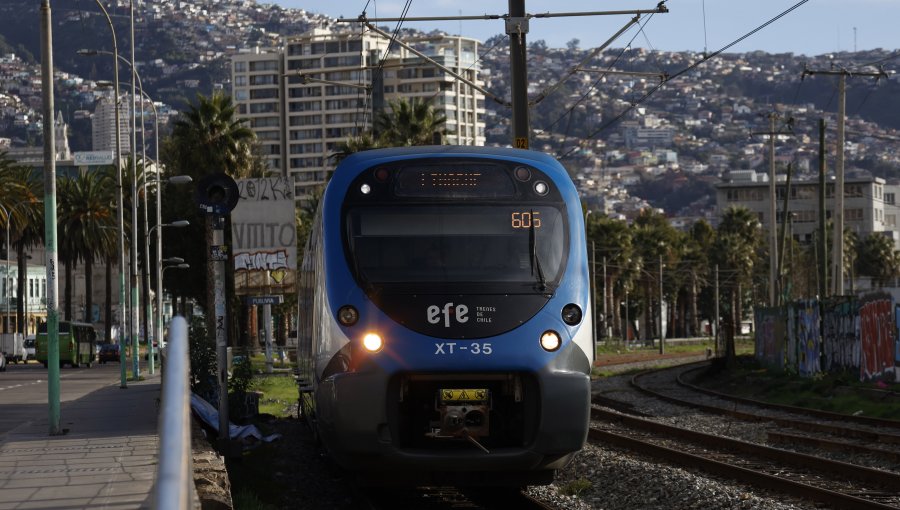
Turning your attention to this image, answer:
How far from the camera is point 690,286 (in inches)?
5089

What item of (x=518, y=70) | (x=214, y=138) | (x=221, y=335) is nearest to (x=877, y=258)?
(x=214, y=138)

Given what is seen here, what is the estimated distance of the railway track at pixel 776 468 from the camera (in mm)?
13305

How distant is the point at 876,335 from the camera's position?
115 feet

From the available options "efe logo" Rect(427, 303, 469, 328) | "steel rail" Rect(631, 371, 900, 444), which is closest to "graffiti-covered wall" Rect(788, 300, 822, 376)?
"steel rail" Rect(631, 371, 900, 444)

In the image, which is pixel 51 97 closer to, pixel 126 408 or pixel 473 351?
pixel 126 408

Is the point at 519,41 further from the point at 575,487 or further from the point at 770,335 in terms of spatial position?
the point at 770,335

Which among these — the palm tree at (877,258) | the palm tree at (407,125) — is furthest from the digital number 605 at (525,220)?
the palm tree at (877,258)

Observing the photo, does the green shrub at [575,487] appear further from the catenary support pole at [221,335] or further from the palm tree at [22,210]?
the palm tree at [22,210]

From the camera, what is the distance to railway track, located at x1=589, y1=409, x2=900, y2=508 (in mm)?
13305

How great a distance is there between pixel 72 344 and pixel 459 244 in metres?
62.0

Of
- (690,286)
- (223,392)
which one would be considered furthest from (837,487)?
(690,286)

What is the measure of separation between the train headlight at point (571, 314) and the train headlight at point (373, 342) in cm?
162

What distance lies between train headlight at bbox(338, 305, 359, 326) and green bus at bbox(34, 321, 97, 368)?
58.2m

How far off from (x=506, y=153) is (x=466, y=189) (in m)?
0.59
